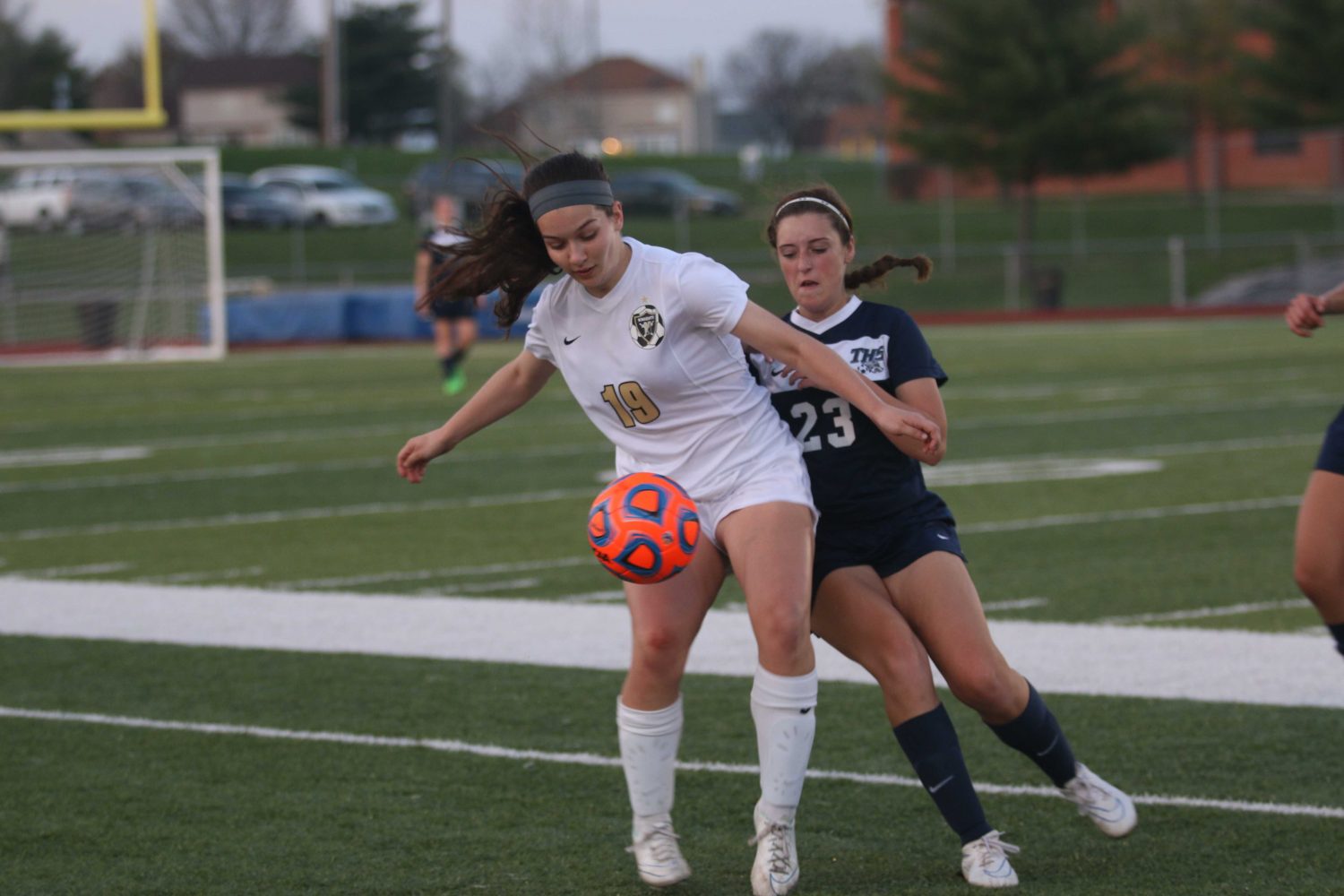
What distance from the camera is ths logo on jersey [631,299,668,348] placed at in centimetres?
434

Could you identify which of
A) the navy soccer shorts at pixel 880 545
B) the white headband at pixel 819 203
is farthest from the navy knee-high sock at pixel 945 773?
the white headband at pixel 819 203

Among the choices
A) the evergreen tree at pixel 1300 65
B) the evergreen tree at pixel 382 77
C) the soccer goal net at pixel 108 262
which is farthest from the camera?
the evergreen tree at pixel 382 77

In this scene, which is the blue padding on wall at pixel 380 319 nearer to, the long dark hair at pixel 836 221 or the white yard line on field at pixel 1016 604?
the white yard line on field at pixel 1016 604

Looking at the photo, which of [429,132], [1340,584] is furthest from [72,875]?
[429,132]

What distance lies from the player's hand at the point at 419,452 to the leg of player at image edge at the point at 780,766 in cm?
116

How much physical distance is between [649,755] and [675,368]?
0.95 meters

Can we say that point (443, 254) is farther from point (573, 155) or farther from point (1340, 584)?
point (1340, 584)

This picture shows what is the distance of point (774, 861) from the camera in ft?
13.9

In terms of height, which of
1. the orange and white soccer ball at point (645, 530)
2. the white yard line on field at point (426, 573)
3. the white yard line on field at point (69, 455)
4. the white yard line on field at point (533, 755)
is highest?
the orange and white soccer ball at point (645, 530)

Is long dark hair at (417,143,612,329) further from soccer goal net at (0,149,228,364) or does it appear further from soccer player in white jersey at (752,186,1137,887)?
soccer goal net at (0,149,228,364)

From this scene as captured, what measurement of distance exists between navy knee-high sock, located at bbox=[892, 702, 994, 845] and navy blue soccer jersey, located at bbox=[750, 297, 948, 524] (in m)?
0.53

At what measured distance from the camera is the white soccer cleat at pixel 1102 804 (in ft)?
15.2

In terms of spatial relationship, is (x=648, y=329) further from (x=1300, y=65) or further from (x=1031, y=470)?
(x=1300, y=65)

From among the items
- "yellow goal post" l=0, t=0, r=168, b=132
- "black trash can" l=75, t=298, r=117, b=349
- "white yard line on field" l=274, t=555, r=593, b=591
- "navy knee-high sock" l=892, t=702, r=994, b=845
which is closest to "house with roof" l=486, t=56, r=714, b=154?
"black trash can" l=75, t=298, r=117, b=349
